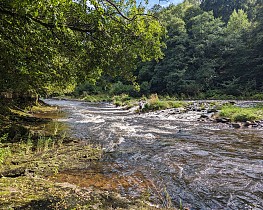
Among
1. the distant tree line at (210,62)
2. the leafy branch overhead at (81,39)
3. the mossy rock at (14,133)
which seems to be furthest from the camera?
the distant tree line at (210,62)

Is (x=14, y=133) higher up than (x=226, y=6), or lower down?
lower down

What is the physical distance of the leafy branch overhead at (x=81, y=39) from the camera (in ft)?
16.1

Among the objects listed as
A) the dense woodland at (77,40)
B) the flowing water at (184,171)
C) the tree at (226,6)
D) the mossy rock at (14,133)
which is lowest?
the flowing water at (184,171)

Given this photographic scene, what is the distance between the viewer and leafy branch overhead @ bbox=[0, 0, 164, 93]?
491 centimetres

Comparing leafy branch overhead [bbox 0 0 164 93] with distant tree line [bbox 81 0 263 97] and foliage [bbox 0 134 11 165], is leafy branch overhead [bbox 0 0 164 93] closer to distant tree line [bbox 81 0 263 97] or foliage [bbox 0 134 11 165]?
foliage [bbox 0 134 11 165]

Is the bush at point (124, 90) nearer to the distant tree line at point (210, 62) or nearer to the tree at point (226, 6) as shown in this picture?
the distant tree line at point (210, 62)

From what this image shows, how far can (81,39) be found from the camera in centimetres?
621

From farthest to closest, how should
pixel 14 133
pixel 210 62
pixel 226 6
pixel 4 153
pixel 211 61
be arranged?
pixel 226 6 < pixel 210 62 < pixel 211 61 < pixel 14 133 < pixel 4 153

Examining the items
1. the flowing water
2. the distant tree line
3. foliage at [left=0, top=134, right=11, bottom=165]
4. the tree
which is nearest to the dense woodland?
foliage at [left=0, top=134, right=11, bottom=165]

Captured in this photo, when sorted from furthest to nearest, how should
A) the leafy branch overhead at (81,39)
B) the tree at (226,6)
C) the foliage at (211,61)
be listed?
the tree at (226,6), the foliage at (211,61), the leafy branch overhead at (81,39)

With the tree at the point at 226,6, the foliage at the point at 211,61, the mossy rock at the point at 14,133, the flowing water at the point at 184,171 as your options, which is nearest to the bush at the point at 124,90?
the foliage at the point at 211,61


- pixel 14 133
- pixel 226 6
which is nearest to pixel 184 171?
pixel 14 133

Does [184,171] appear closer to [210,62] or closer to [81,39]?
[81,39]

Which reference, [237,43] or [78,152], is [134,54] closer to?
[78,152]
